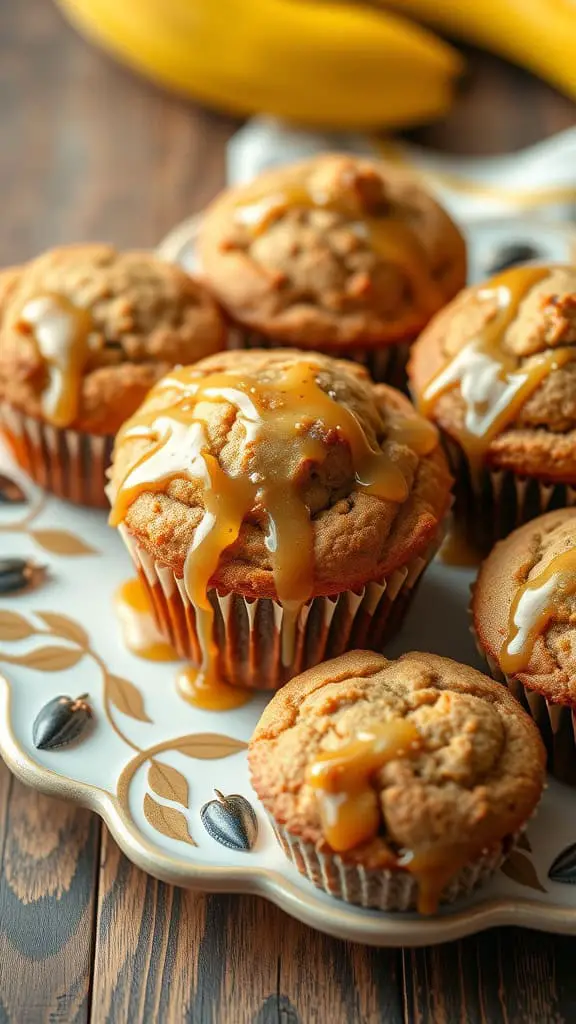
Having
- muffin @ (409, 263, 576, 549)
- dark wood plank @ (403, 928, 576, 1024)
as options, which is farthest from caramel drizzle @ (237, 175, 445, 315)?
dark wood plank @ (403, 928, 576, 1024)

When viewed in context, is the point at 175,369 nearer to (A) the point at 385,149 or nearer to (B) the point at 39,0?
(A) the point at 385,149

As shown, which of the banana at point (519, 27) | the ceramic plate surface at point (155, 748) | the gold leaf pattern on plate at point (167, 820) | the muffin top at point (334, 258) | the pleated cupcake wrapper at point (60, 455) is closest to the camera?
the ceramic plate surface at point (155, 748)

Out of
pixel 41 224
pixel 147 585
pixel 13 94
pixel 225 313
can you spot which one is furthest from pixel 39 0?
pixel 147 585

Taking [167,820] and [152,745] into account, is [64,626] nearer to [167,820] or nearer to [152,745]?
[152,745]

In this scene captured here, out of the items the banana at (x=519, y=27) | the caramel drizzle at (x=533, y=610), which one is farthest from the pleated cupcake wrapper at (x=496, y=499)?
the banana at (x=519, y=27)

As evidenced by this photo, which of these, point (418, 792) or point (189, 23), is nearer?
point (418, 792)

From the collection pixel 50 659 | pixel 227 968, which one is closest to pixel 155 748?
pixel 50 659

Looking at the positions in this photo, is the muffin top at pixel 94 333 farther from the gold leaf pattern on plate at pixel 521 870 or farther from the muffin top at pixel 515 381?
the gold leaf pattern on plate at pixel 521 870

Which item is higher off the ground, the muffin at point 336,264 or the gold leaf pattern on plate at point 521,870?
the muffin at point 336,264
